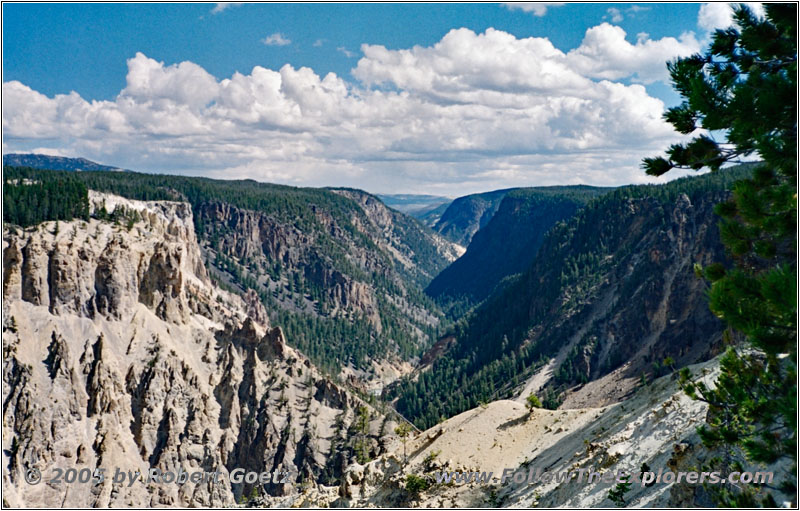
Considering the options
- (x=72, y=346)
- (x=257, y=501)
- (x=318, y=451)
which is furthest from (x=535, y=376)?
(x=72, y=346)

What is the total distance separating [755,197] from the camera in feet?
37.6

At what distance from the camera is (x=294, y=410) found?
77.1 metres

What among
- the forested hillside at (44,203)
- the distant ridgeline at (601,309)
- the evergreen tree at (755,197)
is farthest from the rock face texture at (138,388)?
the evergreen tree at (755,197)

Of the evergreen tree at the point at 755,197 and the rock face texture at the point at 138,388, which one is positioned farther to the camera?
the rock face texture at the point at 138,388

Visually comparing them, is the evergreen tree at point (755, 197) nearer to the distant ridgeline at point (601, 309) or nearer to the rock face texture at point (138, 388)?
the rock face texture at point (138, 388)

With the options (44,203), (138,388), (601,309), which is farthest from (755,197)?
(601,309)

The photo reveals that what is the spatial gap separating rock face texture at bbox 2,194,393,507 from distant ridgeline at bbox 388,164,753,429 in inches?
1269

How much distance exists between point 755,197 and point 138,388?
2830 inches

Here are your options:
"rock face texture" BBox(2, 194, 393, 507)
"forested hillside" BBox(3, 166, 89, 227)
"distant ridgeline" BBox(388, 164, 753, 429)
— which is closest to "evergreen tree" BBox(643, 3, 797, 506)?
"rock face texture" BBox(2, 194, 393, 507)

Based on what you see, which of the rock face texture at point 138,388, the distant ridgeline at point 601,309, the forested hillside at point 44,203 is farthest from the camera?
the distant ridgeline at point 601,309

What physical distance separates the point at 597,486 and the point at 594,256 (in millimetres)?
118142

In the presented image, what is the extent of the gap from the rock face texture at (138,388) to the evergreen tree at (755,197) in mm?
57532

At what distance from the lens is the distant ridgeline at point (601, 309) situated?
98.9m

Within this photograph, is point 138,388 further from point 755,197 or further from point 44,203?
point 755,197
